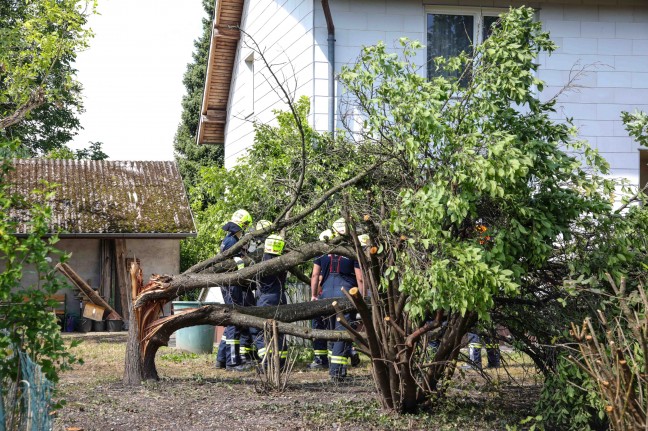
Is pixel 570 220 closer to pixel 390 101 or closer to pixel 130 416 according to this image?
pixel 390 101

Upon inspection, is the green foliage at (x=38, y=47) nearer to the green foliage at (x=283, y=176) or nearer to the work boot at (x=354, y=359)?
the green foliage at (x=283, y=176)

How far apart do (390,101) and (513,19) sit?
1.20m

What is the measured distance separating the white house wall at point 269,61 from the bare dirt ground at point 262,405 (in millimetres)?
4226

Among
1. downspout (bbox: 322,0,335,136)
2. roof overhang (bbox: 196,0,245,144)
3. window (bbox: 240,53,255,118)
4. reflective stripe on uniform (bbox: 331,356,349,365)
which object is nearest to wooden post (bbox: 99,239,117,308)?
roof overhang (bbox: 196,0,245,144)

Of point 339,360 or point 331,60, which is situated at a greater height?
point 331,60

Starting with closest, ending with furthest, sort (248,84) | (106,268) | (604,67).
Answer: (604,67) < (248,84) < (106,268)

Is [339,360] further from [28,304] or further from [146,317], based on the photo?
[28,304]

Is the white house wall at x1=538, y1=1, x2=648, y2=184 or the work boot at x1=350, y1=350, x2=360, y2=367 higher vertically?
the white house wall at x1=538, y1=1, x2=648, y2=184

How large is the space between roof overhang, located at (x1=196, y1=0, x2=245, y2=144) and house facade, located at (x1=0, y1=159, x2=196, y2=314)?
5.72 ft

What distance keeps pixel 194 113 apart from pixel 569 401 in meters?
32.7

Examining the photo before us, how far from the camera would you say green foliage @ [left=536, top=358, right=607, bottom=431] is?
691cm

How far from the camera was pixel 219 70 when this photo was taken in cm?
2150

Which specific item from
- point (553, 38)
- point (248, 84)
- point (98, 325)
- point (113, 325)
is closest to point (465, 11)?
point (553, 38)

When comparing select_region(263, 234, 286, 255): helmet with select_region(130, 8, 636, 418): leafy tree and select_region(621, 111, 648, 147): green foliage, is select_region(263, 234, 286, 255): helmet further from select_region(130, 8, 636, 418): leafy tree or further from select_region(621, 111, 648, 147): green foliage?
select_region(621, 111, 648, 147): green foliage
